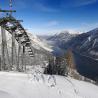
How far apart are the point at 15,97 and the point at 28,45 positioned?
96.3 feet

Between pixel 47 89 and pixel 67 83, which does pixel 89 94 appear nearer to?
pixel 67 83

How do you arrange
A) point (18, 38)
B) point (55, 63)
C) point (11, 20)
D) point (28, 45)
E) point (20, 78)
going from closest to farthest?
1. point (20, 78)
2. point (11, 20)
3. point (18, 38)
4. point (28, 45)
5. point (55, 63)

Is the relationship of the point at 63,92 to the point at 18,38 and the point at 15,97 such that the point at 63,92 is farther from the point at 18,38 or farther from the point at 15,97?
the point at 18,38

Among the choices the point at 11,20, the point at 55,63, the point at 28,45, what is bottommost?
the point at 55,63

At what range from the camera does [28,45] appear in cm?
4006

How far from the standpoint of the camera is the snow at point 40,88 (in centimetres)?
1193

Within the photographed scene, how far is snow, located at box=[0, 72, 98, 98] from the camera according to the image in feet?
39.1

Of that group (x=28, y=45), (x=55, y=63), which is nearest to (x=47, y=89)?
(x=28, y=45)

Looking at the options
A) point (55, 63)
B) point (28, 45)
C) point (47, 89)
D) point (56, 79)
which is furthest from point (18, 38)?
point (55, 63)

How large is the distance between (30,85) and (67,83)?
9.65 feet

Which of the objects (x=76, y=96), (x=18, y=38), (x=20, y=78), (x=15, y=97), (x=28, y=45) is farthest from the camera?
(x=28, y=45)

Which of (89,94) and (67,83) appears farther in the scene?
(67,83)

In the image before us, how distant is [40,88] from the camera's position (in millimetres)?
13211

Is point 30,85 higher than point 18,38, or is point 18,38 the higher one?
point 18,38
